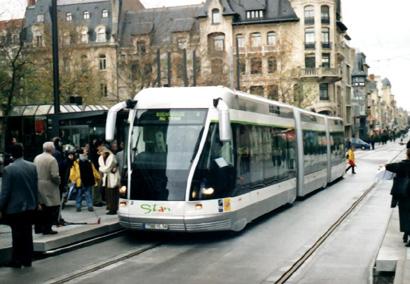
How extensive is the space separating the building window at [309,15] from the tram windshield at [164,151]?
60.7 m

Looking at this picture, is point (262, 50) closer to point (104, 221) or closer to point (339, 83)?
point (339, 83)

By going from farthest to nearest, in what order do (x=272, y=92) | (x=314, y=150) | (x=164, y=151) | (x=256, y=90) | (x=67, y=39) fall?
(x=256, y=90), (x=272, y=92), (x=67, y=39), (x=314, y=150), (x=164, y=151)

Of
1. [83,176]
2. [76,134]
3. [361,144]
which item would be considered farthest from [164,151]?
[361,144]

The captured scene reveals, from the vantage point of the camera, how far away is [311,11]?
71312 mm

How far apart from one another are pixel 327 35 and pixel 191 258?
64.5 m

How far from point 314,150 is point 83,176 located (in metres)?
10.1

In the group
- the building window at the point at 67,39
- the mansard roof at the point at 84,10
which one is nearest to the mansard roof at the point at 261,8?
the mansard roof at the point at 84,10

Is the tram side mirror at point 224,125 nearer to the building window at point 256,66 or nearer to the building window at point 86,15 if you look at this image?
the building window at point 256,66

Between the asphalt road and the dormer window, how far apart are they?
57399mm

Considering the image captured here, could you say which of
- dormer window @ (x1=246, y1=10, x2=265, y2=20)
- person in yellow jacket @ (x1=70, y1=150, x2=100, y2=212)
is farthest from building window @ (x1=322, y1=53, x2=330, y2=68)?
person in yellow jacket @ (x1=70, y1=150, x2=100, y2=212)

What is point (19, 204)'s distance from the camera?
967 cm

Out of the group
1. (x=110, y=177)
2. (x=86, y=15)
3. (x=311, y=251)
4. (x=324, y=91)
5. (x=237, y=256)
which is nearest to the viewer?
(x=237, y=256)

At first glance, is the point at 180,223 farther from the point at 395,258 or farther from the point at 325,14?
the point at 325,14

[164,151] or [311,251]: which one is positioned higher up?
[164,151]
